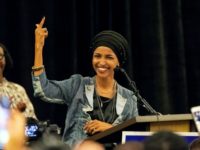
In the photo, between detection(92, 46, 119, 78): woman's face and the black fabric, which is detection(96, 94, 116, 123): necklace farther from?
detection(92, 46, 119, 78): woman's face

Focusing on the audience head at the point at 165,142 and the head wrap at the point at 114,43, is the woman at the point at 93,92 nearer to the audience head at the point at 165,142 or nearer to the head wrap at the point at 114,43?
the head wrap at the point at 114,43

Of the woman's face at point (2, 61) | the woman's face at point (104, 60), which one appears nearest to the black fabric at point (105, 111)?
the woman's face at point (104, 60)

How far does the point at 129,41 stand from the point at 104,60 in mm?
1649

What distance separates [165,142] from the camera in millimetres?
922

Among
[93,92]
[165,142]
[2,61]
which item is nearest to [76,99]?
[93,92]

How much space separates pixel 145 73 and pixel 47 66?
86cm

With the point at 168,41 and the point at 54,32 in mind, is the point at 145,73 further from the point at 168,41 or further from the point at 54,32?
the point at 54,32

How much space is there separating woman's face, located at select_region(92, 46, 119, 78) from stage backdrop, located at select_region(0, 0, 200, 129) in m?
1.34

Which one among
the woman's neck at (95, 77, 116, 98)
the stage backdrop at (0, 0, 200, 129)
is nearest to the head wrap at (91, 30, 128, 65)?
the woman's neck at (95, 77, 116, 98)

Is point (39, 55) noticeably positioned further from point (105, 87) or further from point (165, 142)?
point (165, 142)

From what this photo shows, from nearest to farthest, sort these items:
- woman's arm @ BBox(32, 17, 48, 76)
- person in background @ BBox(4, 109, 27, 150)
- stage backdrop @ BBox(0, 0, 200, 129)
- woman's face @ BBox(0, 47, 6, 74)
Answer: person in background @ BBox(4, 109, 27, 150) < woman's arm @ BBox(32, 17, 48, 76) < woman's face @ BBox(0, 47, 6, 74) < stage backdrop @ BBox(0, 0, 200, 129)

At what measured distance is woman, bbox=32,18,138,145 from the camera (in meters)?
2.69

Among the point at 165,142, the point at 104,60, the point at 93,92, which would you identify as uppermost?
the point at 104,60

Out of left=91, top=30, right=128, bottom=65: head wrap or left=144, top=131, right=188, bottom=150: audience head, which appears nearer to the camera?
left=144, top=131, right=188, bottom=150: audience head
